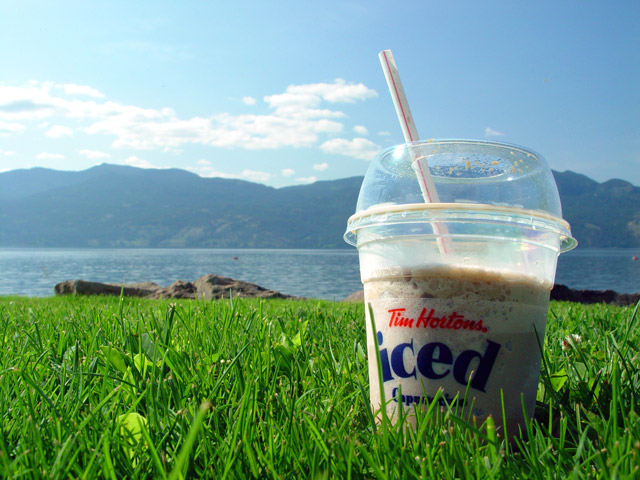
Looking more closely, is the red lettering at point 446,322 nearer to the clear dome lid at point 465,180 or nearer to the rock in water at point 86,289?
the clear dome lid at point 465,180

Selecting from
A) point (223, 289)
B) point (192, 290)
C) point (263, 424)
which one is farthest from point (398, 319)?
point (192, 290)

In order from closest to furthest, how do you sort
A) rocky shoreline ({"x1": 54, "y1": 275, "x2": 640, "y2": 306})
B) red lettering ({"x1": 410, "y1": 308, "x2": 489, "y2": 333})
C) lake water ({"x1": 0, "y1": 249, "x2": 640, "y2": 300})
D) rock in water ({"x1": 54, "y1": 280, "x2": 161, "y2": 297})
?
red lettering ({"x1": 410, "y1": 308, "x2": 489, "y2": 333}) → rocky shoreline ({"x1": 54, "y1": 275, "x2": 640, "y2": 306}) → rock in water ({"x1": 54, "y1": 280, "x2": 161, "y2": 297}) → lake water ({"x1": 0, "y1": 249, "x2": 640, "y2": 300})

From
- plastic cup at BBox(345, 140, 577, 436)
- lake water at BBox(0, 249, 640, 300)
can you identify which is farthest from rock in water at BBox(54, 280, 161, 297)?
plastic cup at BBox(345, 140, 577, 436)

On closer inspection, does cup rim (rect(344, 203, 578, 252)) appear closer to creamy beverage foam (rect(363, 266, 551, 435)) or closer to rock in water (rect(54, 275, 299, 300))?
creamy beverage foam (rect(363, 266, 551, 435))

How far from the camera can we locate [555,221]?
70.4 inches

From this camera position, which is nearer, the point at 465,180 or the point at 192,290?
the point at 465,180

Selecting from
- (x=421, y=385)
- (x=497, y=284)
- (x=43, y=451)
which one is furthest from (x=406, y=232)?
(x=43, y=451)

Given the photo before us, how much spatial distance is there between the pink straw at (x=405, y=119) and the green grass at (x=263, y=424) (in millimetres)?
766

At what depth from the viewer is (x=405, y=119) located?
75.8 inches

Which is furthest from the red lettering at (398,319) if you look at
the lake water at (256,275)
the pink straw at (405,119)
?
the lake water at (256,275)

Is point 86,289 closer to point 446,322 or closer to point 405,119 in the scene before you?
point 405,119

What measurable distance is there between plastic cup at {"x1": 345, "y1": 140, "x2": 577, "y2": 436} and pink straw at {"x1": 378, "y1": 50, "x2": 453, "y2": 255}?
0.05m

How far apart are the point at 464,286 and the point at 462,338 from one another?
17 centimetres

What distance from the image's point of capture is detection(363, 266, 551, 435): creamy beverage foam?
159cm
